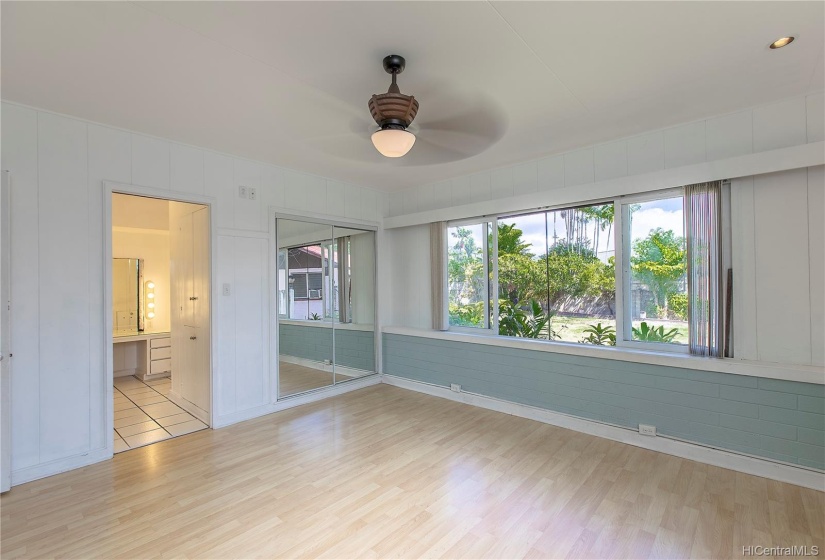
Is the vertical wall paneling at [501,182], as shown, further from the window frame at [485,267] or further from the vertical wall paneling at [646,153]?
the vertical wall paneling at [646,153]

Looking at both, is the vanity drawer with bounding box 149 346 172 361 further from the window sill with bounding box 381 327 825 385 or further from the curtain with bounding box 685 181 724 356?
the curtain with bounding box 685 181 724 356

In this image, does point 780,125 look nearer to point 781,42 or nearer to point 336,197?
point 781,42

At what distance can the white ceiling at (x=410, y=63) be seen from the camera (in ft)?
6.20

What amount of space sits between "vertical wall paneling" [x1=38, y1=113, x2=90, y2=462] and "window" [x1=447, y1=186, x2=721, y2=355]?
12.4 ft

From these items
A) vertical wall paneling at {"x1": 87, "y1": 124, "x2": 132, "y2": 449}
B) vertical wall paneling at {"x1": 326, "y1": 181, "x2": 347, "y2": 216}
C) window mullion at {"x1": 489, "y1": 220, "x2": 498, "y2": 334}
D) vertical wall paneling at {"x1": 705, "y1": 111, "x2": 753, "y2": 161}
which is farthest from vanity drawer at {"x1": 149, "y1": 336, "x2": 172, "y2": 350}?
vertical wall paneling at {"x1": 705, "y1": 111, "x2": 753, "y2": 161}

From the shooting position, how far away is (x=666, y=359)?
3201 mm

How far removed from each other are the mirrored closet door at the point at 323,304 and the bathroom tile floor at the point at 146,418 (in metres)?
1.04

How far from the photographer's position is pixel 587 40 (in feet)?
6.97

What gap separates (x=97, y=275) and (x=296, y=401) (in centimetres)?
238

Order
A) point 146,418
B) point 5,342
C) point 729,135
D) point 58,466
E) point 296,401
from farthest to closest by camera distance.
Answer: point 296,401 → point 146,418 → point 729,135 → point 58,466 → point 5,342

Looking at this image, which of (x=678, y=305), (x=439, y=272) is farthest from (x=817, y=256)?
(x=439, y=272)

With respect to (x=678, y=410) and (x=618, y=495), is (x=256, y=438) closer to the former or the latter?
(x=618, y=495)

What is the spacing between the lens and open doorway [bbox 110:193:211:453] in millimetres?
3947

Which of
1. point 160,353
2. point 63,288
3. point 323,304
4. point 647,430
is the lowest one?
point 647,430
